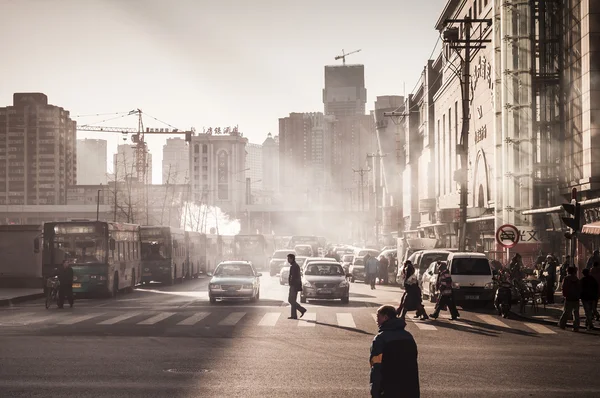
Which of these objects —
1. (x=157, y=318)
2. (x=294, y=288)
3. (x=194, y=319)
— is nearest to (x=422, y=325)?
(x=294, y=288)

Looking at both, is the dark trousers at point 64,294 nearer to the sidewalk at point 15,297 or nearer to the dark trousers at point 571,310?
the sidewalk at point 15,297

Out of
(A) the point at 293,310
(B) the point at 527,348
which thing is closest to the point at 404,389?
(B) the point at 527,348

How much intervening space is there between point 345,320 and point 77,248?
15231 millimetres

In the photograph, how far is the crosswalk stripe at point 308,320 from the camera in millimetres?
24995

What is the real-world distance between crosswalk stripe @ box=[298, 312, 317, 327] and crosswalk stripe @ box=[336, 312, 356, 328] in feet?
2.39

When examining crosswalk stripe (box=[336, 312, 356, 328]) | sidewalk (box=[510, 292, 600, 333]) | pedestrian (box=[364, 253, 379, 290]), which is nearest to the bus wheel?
crosswalk stripe (box=[336, 312, 356, 328])

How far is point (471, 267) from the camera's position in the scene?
31.9m

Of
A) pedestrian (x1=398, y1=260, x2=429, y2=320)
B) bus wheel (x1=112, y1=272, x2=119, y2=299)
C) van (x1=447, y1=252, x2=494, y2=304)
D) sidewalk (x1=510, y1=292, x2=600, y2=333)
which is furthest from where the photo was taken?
bus wheel (x1=112, y1=272, x2=119, y2=299)

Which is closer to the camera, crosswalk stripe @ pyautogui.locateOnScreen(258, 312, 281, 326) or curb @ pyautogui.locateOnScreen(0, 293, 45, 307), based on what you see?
crosswalk stripe @ pyautogui.locateOnScreen(258, 312, 281, 326)

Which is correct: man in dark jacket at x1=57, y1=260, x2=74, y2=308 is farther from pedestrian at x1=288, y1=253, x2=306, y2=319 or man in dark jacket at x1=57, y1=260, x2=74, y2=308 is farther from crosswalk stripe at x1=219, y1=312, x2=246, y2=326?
pedestrian at x1=288, y1=253, x2=306, y2=319

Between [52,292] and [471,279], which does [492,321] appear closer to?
[471,279]

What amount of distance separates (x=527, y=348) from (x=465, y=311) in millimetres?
11829

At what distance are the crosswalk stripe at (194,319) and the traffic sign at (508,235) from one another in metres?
10.2

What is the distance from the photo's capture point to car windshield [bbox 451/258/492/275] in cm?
3188
